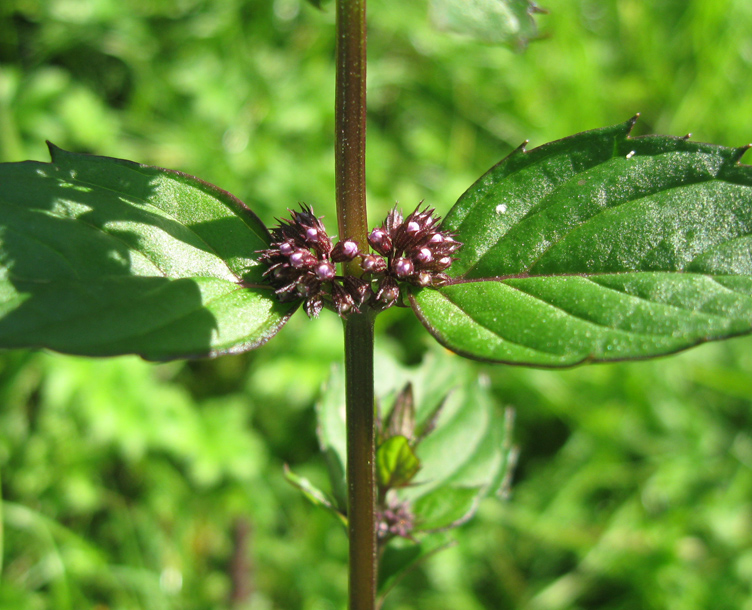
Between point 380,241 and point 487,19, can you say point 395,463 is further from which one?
point 487,19

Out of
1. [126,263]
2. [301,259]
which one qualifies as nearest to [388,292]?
[301,259]

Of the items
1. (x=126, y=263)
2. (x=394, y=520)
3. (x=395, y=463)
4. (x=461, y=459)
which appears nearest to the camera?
(x=126, y=263)

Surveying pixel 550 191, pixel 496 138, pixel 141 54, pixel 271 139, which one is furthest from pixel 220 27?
pixel 550 191

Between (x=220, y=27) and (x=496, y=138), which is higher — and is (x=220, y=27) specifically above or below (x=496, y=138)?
above

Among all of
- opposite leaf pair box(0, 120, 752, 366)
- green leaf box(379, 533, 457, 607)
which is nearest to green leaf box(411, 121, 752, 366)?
opposite leaf pair box(0, 120, 752, 366)

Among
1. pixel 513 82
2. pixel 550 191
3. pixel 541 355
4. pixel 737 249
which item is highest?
pixel 513 82

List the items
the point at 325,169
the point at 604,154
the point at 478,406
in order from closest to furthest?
the point at 604,154, the point at 478,406, the point at 325,169

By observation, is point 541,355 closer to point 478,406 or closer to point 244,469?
point 478,406
